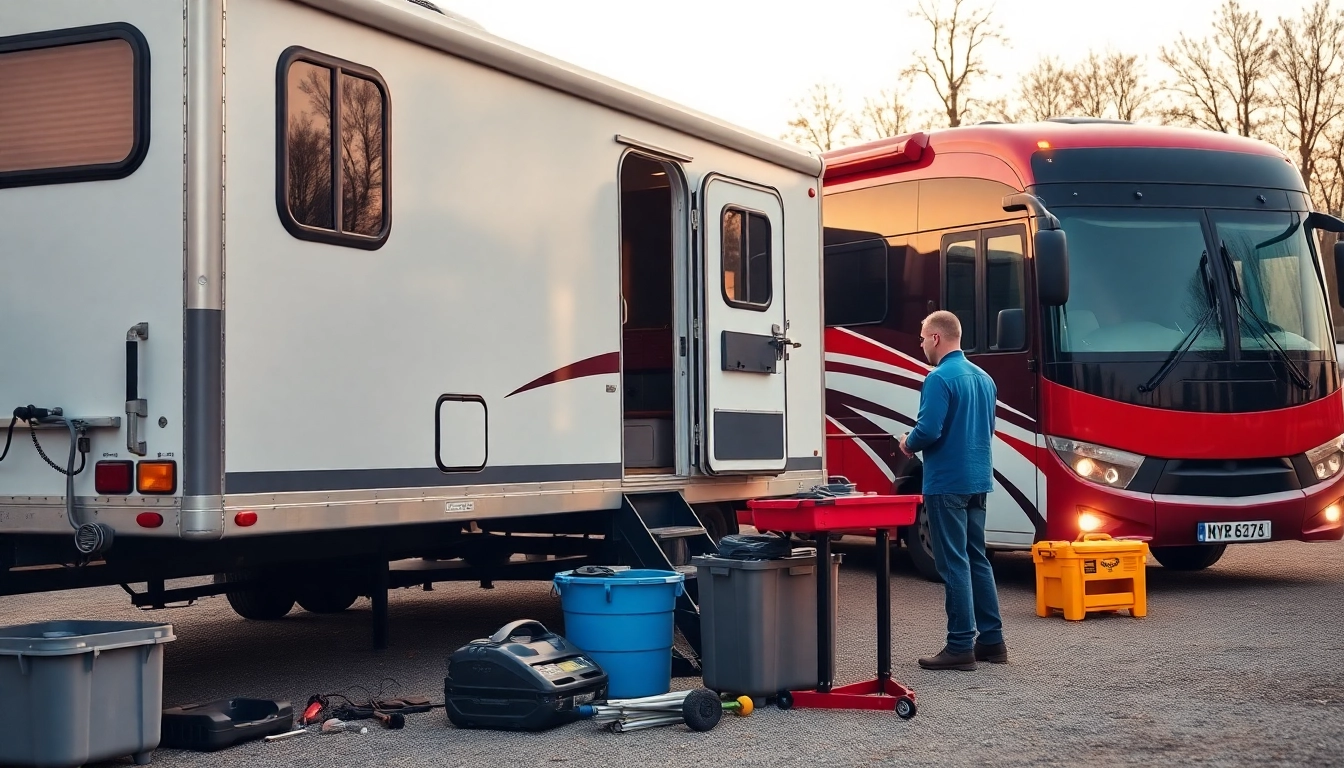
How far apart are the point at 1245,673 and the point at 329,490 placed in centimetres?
431

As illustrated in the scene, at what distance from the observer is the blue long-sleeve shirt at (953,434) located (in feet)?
23.4

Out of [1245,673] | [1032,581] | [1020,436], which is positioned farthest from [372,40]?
[1032,581]

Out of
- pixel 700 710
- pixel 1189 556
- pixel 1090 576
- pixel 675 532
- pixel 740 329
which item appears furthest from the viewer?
pixel 1189 556

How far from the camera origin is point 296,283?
5.90 metres

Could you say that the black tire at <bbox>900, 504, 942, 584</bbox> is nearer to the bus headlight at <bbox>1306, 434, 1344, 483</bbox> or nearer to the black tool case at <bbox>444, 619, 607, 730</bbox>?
the bus headlight at <bbox>1306, 434, 1344, 483</bbox>

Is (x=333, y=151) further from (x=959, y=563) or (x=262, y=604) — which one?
(x=262, y=604)

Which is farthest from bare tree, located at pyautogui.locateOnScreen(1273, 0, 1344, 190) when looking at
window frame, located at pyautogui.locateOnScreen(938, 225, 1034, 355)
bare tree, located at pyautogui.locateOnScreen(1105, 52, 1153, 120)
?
window frame, located at pyautogui.locateOnScreen(938, 225, 1034, 355)

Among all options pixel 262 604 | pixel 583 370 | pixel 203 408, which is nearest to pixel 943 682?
pixel 583 370

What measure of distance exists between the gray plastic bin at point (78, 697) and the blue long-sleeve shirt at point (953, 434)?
364cm

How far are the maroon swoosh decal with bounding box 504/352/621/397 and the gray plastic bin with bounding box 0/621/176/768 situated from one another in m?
2.25

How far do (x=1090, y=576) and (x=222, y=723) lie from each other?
17.8 ft

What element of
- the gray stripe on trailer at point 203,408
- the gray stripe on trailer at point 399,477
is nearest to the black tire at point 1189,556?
the gray stripe on trailer at point 399,477

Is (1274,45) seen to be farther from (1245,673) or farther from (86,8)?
(86,8)

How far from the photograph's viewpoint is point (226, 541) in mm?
6238
